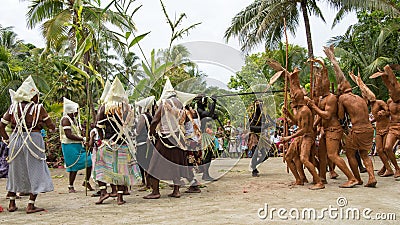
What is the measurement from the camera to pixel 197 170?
886 cm

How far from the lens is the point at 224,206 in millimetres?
5863

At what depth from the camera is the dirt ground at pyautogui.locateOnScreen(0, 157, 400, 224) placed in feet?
16.5

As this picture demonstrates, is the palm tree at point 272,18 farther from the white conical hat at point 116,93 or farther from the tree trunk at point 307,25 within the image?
the white conical hat at point 116,93

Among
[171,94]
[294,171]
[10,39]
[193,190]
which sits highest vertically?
[10,39]

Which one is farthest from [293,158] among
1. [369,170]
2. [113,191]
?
[113,191]

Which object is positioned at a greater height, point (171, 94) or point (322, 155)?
point (171, 94)

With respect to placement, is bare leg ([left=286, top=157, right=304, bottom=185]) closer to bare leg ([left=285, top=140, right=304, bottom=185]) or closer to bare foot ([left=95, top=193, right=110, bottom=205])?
bare leg ([left=285, top=140, right=304, bottom=185])

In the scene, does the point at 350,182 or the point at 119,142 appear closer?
the point at 119,142

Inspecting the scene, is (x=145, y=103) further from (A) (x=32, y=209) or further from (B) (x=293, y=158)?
(B) (x=293, y=158)

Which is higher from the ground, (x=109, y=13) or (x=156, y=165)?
(x=109, y=13)

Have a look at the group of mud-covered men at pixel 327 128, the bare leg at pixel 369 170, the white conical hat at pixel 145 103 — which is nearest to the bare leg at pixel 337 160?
the group of mud-covered men at pixel 327 128

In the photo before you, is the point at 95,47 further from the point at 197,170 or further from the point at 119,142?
the point at 197,170

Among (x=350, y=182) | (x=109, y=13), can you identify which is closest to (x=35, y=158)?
(x=350, y=182)

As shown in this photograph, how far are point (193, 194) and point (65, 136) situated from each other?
8.35 feet
